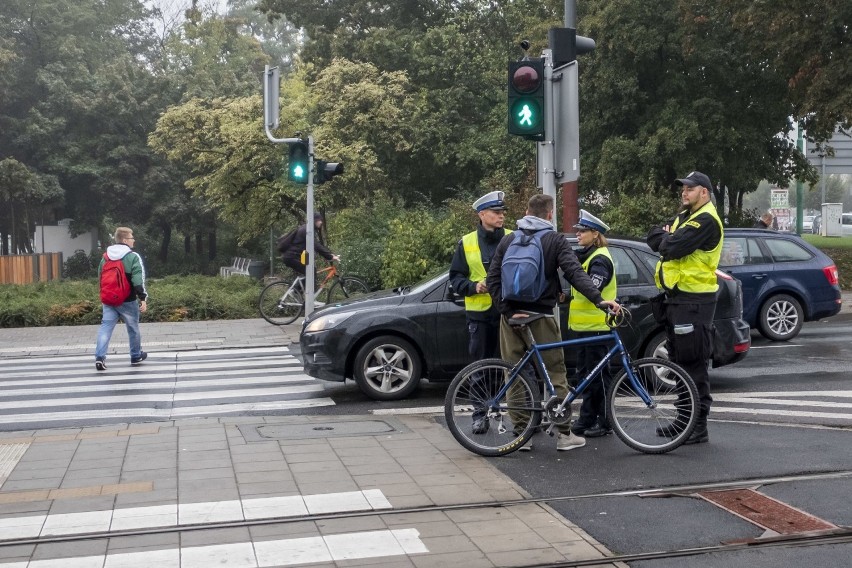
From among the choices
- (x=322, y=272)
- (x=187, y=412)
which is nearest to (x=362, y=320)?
(x=187, y=412)

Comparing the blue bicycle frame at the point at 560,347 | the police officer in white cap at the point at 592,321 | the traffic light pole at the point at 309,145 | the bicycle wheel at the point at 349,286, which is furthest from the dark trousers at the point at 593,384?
the bicycle wheel at the point at 349,286

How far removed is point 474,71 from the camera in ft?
107

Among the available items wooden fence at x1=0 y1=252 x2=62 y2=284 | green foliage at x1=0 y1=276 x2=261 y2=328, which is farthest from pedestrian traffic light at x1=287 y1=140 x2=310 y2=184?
wooden fence at x1=0 y1=252 x2=62 y2=284

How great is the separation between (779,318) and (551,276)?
8.26 m

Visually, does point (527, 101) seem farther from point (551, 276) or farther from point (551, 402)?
point (551, 402)

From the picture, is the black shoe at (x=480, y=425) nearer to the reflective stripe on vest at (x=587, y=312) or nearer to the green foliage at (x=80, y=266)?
the reflective stripe on vest at (x=587, y=312)

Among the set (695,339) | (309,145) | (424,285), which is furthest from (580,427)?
(309,145)

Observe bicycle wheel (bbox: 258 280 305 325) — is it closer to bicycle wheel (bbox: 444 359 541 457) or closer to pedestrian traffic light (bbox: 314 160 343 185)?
pedestrian traffic light (bbox: 314 160 343 185)

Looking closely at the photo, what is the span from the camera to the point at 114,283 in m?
13.3

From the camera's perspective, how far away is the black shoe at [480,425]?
24.9 ft

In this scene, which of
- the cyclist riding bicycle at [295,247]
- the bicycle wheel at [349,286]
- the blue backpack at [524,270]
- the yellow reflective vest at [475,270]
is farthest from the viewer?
the bicycle wheel at [349,286]

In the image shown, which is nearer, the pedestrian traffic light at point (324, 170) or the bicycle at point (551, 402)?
the bicycle at point (551, 402)

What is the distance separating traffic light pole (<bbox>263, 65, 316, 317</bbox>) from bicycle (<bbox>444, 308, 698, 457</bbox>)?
31.6 feet

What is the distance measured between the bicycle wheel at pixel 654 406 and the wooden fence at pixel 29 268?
3368cm
